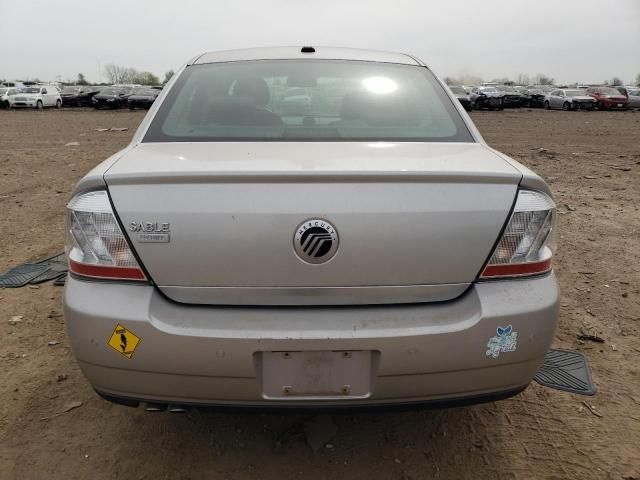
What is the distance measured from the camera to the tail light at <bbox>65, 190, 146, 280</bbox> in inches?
63.1

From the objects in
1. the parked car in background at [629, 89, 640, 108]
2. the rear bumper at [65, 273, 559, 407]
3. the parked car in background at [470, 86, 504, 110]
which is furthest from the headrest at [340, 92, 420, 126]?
the parked car in background at [629, 89, 640, 108]

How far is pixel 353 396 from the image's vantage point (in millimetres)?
1630

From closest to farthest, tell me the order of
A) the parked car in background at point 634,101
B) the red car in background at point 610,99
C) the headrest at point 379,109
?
the headrest at point 379,109
the red car in background at point 610,99
the parked car in background at point 634,101

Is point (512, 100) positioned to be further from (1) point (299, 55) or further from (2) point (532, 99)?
(1) point (299, 55)

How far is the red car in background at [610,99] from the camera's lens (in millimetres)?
29719

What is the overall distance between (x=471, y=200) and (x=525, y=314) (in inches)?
15.9

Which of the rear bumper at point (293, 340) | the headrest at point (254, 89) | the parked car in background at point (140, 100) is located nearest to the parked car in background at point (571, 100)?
the parked car in background at point (140, 100)

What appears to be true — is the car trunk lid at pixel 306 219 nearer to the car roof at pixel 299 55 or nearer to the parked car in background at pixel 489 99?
the car roof at pixel 299 55

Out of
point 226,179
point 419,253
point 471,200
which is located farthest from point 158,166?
point 471,200

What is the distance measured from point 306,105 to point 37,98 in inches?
1336

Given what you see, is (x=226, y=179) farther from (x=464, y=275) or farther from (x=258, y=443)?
(x=258, y=443)

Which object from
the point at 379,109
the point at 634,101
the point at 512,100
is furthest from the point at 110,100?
the point at 379,109

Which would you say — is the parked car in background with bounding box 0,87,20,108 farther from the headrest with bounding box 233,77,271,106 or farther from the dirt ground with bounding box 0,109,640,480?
the headrest with bounding box 233,77,271,106

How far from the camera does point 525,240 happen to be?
1666mm
